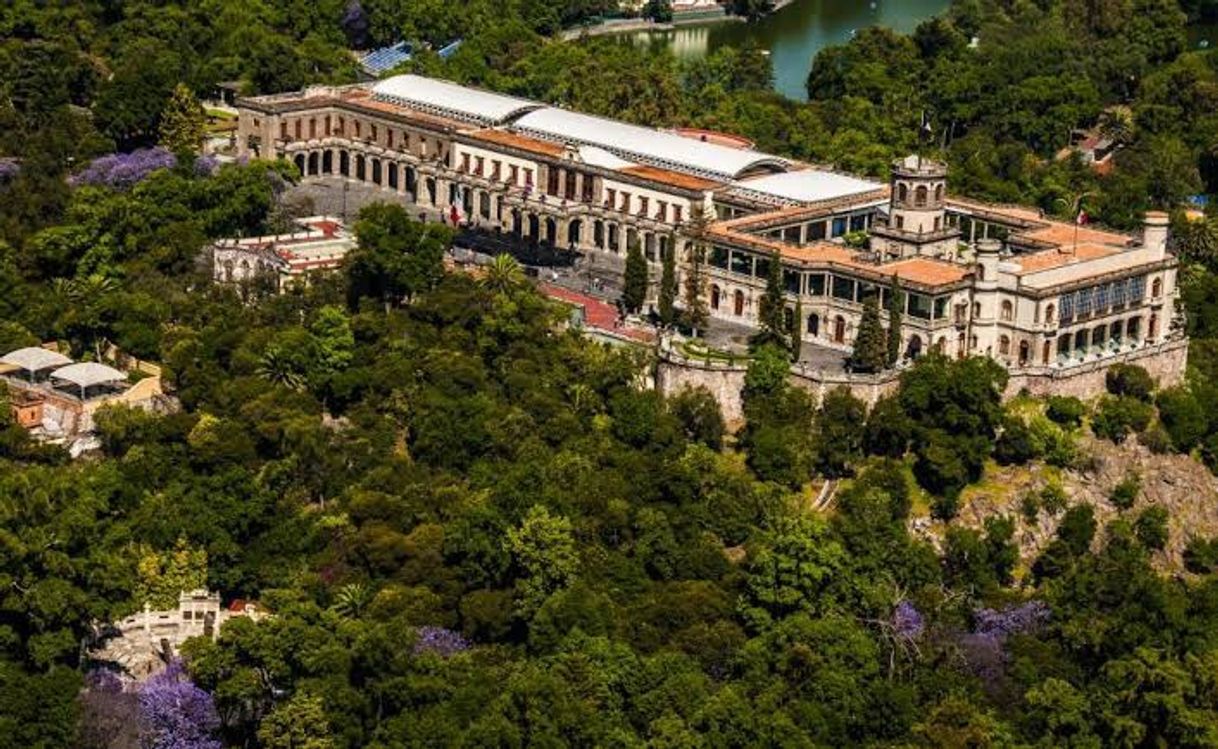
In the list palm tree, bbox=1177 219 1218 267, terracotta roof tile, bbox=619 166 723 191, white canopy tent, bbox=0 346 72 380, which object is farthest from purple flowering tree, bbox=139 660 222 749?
palm tree, bbox=1177 219 1218 267

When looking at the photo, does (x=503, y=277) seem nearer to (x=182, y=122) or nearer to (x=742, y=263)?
(x=742, y=263)

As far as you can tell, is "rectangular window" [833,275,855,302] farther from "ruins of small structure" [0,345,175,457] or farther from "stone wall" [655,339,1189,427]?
"ruins of small structure" [0,345,175,457]

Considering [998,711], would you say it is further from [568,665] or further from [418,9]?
[418,9]

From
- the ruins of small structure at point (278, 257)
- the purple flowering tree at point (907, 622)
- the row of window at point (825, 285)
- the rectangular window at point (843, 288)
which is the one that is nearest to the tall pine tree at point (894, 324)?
the row of window at point (825, 285)

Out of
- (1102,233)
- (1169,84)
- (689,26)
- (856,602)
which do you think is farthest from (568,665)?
(689,26)

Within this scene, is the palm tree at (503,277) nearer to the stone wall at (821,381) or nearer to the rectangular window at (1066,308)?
the stone wall at (821,381)

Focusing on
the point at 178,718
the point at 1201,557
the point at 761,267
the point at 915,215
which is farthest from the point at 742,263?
the point at 178,718
